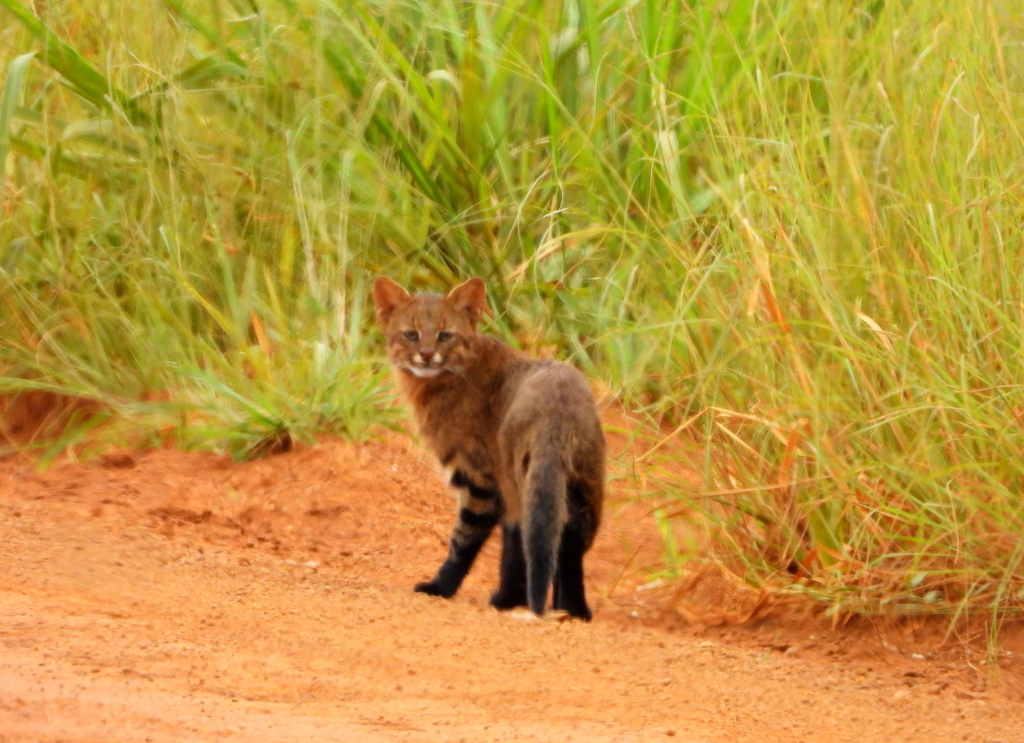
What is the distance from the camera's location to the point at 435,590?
181 inches

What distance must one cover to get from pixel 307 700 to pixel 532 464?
1.23 m

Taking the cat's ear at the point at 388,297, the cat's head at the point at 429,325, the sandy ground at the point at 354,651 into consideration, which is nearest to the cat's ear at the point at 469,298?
the cat's head at the point at 429,325

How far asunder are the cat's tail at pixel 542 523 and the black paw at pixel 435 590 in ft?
1.42

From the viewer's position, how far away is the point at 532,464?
427cm

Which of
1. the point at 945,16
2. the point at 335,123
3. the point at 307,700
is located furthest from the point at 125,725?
the point at 335,123

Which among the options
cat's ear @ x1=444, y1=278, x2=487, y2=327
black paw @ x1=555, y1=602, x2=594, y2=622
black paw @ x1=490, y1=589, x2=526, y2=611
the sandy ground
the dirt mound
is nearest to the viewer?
the sandy ground

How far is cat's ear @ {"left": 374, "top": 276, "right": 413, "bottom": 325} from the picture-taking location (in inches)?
196

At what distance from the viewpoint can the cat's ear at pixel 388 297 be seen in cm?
497

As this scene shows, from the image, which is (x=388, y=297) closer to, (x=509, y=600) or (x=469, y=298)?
(x=469, y=298)

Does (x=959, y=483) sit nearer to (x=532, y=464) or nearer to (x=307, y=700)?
(x=532, y=464)

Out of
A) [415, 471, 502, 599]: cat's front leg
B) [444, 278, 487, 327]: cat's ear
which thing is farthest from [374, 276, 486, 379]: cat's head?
[415, 471, 502, 599]: cat's front leg

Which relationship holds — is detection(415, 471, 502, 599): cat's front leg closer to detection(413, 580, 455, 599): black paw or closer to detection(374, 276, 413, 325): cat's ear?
detection(413, 580, 455, 599): black paw

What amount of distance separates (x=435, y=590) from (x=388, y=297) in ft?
3.25

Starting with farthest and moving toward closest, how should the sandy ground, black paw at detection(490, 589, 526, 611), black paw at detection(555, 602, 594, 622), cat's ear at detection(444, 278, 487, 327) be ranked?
cat's ear at detection(444, 278, 487, 327) → black paw at detection(490, 589, 526, 611) → black paw at detection(555, 602, 594, 622) → the sandy ground
